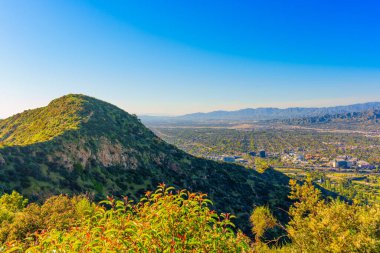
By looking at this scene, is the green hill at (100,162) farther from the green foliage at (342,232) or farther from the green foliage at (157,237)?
the green foliage at (342,232)

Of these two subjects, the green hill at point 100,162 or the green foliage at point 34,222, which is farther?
the green hill at point 100,162

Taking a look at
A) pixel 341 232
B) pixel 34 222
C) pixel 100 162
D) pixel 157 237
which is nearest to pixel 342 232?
pixel 341 232

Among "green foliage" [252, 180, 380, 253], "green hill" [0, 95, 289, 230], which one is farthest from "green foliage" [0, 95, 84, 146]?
"green foliage" [252, 180, 380, 253]

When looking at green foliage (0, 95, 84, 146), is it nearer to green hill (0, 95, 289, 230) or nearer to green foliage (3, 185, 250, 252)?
green hill (0, 95, 289, 230)

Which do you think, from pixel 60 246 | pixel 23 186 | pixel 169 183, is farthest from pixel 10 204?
pixel 169 183

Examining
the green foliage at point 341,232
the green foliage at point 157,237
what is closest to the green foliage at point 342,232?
the green foliage at point 341,232

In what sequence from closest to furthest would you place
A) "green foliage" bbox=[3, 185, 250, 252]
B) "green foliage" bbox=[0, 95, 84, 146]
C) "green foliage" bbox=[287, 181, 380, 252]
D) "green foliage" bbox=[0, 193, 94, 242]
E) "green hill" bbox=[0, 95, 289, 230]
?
"green foliage" bbox=[3, 185, 250, 252] < "green foliage" bbox=[287, 181, 380, 252] < "green foliage" bbox=[0, 193, 94, 242] < "green hill" bbox=[0, 95, 289, 230] < "green foliage" bbox=[0, 95, 84, 146]

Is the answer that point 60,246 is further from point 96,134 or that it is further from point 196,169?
point 196,169

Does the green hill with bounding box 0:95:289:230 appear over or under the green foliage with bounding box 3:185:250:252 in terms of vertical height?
under

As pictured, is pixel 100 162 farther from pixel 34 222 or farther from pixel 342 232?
pixel 342 232
